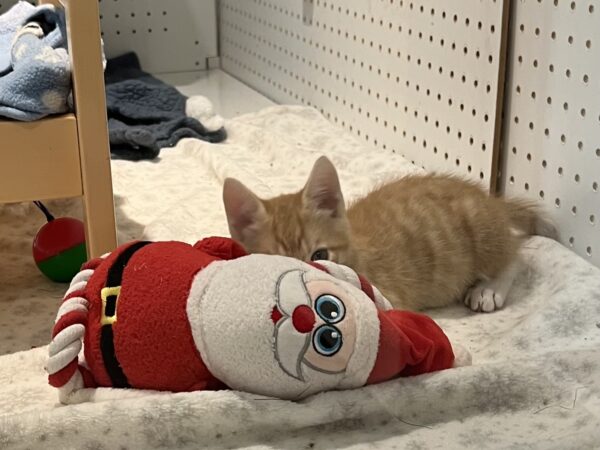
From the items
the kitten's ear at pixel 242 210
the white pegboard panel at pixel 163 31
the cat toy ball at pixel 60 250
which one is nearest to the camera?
the kitten's ear at pixel 242 210

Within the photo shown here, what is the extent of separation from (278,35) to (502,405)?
79.2 inches

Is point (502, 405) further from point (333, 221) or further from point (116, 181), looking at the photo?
point (116, 181)

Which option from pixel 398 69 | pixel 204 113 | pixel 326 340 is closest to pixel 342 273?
pixel 326 340

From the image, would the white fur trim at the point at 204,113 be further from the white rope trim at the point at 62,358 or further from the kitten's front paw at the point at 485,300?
the white rope trim at the point at 62,358

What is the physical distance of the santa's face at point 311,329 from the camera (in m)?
1.13

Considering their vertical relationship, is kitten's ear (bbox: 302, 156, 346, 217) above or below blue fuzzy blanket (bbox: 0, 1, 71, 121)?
below

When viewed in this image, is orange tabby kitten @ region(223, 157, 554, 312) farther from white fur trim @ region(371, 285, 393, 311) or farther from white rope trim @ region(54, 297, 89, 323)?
white rope trim @ region(54, 297, 89, 323)

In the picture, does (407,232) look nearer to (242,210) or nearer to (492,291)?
(492,291)

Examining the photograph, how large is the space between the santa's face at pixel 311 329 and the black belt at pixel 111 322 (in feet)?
0.76

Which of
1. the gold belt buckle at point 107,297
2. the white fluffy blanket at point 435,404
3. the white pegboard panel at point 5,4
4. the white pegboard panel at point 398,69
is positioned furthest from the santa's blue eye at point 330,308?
the white pegboard panel at point 5,4

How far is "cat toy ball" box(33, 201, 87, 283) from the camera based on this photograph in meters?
1.74

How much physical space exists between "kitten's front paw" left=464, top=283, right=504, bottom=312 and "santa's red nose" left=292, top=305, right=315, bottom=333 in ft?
1.96

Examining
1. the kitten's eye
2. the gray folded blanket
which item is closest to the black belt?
the kitten's eye

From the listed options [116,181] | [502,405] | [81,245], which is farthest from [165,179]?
[502,405]
